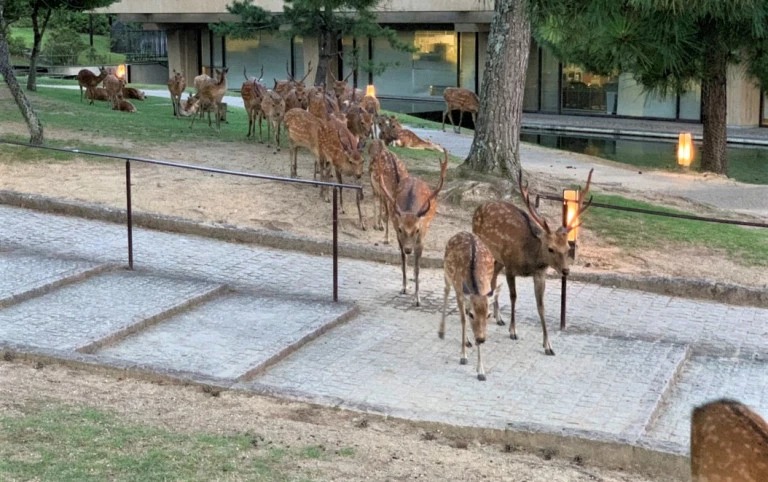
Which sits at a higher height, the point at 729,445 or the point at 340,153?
the point at 340,153

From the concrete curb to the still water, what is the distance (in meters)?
11.2

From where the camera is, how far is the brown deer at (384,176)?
1114 cm

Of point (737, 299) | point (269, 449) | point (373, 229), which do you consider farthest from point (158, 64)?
point (269, 449)

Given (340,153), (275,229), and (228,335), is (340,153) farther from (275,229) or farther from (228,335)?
(228,335)

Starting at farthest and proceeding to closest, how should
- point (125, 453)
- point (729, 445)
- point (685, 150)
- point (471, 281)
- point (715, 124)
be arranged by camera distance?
point (685, 150) → point (715, 124) → point (471, 281) → point (125, 453) → point (729, 445)

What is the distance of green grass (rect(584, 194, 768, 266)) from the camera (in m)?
11.8

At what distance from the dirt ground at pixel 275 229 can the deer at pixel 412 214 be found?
4.65ft

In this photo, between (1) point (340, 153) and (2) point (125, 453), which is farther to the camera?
(1) point (340, 153)

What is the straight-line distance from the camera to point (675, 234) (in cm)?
1250

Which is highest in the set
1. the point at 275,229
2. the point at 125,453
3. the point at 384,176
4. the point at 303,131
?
the point at 303,131

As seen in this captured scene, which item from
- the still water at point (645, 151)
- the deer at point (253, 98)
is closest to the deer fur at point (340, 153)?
the deer at point (253, 98)

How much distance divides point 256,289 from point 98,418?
12.0 feet

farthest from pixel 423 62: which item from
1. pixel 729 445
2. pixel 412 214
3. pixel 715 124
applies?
pixel 729 445

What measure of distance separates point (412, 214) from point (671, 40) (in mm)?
8568
